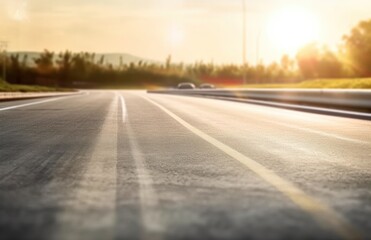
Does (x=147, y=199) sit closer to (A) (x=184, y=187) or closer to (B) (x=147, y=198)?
(B) (x=147, y=198)

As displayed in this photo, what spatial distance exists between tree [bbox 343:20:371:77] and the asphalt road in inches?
2712

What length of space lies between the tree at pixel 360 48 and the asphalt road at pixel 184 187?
68.9 metres

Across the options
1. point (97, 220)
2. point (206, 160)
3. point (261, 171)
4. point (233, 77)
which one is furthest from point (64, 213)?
point (233, 77)

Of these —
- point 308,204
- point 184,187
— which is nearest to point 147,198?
point 184,187

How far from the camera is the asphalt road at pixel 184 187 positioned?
457 centimetres

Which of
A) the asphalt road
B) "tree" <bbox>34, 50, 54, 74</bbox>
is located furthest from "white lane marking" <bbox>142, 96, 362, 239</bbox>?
"tree" <bbox>34, 50, 54, 74</bbox>

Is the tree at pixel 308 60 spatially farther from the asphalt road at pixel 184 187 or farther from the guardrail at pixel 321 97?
the asphalt road at pixel 184 187

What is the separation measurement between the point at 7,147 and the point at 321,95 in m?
17.6

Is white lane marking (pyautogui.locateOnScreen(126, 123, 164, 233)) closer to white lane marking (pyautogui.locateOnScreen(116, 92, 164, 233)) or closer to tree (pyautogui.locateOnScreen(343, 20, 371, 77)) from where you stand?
white lane marking (pyautogui.locateOnScreen(116, 92, 164, 233))

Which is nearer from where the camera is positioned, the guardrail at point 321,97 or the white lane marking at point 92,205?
the white lane marking at point 92,205

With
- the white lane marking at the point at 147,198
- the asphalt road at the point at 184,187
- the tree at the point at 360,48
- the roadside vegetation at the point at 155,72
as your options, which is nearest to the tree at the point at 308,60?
the roadside vegetation at the point at 155,72

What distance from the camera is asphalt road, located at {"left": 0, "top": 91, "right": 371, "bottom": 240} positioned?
457 centimetres

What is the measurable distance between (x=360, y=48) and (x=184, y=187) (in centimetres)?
7681

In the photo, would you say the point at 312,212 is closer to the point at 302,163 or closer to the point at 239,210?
the point at 239,210
